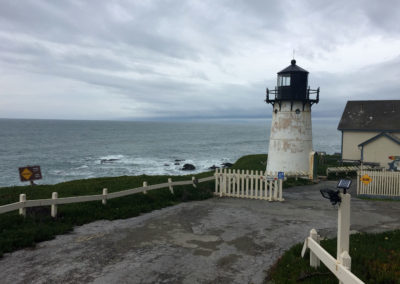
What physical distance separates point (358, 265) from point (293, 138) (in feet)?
54.6

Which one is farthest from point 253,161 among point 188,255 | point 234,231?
point 188,255

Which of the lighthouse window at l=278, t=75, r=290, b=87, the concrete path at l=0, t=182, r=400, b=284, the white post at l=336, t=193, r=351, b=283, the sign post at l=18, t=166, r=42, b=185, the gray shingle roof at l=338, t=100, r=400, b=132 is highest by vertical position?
the lighthouse window at l=278, t=75, r=290, b=87

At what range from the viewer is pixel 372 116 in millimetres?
33375

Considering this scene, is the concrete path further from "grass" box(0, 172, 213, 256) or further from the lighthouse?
the lighthouse

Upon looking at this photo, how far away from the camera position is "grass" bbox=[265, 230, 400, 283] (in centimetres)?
552

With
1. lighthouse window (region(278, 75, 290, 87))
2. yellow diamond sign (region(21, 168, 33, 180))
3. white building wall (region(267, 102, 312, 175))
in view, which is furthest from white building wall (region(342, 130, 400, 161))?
yellow diamond sign (region(21, 168, 33, 180))

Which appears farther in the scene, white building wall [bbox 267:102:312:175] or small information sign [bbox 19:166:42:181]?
white building wall [bbox 267:102:312:175]

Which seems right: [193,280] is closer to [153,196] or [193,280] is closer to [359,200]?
→ [153,196]

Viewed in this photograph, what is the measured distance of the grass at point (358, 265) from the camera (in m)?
5.52

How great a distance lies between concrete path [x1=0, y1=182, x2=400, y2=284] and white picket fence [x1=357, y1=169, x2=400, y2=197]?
2980mm

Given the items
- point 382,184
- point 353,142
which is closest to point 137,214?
point 382,184

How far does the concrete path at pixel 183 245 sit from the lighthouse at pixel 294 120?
9292mm

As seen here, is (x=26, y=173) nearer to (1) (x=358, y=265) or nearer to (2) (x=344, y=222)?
(2) (x=344, y=222)

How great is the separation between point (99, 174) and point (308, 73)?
33254mm
